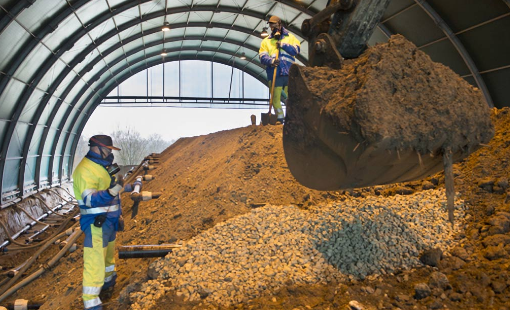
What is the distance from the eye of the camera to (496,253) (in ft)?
10.3

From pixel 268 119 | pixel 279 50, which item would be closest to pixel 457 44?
pixel 268 119

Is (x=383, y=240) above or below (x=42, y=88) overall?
below

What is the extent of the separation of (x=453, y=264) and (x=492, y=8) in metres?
9.60

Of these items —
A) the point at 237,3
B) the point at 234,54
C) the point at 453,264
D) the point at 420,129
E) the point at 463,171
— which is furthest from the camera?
the point at 234,54

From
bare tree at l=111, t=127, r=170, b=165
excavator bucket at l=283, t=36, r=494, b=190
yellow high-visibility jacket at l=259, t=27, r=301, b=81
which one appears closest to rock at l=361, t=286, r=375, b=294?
excavator bucket at l=283, t=36, r=494, b=190

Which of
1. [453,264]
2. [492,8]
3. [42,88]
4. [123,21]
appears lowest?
[453,264]

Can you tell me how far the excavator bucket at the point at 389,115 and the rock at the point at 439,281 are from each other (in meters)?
0.87

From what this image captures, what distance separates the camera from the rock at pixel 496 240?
3.27 m

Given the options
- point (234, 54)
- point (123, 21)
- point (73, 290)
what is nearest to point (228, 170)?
point (73, 290)

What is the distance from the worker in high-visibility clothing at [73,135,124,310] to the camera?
13.6ft

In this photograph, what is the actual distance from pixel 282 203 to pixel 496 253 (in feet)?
8.98

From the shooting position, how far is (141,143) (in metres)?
33.2

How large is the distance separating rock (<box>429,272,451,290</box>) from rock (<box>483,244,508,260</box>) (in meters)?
0.57

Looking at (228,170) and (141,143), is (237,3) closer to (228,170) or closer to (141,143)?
(228,170)
